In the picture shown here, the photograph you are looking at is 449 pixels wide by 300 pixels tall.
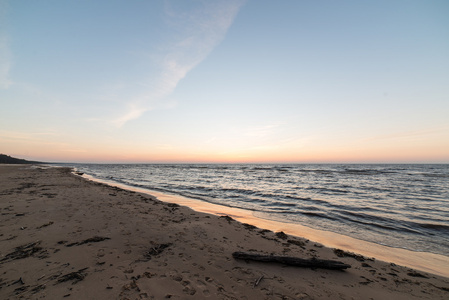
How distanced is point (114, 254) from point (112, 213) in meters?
4.63

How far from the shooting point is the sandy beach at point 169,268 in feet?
11.7

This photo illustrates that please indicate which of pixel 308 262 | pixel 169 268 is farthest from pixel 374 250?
pixel 169 268

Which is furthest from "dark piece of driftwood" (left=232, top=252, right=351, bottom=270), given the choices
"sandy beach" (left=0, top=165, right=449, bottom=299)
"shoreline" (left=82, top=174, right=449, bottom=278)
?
"shoreline" (left=82, top=174, right=449, bottom=278)

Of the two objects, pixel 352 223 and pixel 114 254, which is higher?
pixel 114 254

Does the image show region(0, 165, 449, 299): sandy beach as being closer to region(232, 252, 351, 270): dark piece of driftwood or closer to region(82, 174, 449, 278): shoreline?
region(232, 252, 351, 270): dark piece of driftwood

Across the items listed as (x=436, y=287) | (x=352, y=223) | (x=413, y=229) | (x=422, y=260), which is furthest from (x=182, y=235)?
(x=413, y=229)

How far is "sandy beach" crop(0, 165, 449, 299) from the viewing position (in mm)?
3580

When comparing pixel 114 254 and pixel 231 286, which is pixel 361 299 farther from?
pixel 114 254

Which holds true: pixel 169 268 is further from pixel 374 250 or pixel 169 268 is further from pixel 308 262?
pixel 374 250

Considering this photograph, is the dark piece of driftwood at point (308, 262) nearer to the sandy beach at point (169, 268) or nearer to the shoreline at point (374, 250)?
the sandy beach at point (169, 268)

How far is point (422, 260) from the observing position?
615 centimetres

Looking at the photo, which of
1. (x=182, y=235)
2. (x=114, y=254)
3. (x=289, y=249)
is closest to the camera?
(x=114, y=254)

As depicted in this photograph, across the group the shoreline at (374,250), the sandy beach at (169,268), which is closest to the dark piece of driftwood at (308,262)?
the sandy beach at (169,268)

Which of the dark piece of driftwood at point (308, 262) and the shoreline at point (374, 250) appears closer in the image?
the dark piece of driftwood at point (308, 262)
